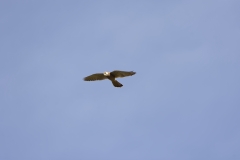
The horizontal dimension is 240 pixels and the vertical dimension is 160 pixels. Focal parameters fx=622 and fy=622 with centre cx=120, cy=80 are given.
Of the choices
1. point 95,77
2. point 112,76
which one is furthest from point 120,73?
point 95,77

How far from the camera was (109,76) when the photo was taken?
109ft

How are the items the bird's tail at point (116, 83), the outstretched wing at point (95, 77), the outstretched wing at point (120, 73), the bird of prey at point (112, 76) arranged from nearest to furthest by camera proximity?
the outstretched wing at point (120, 73) < the bird of prey at point (112, 76) < the bird's tail at point (116, 83) < the outstretched wing at point (95, 77)

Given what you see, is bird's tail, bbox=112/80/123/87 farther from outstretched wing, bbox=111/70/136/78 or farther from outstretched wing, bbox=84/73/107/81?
outstretched wing, bbox=84/73/107/81

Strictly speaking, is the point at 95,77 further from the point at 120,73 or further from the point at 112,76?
the point at 120,73

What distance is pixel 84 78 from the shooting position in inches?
1337

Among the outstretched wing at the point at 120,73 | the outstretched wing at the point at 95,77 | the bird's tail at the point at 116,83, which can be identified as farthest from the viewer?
the outstretched wing at the point at 95,77

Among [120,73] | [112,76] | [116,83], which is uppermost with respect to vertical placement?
[112,76]

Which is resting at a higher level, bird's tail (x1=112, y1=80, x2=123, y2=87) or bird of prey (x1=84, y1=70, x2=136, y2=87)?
bird of prey (x1=84, y1=70, x2=136, y2=87)

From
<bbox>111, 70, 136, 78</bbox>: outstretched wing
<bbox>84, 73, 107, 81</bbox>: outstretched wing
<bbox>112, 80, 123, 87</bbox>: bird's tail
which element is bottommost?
<bbox>112, 80, 123, 87</bbox>: bird's tail

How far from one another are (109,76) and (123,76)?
84cm

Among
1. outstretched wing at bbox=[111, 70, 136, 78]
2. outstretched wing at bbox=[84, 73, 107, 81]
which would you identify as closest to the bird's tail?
outstretched wing at bbox=[111, 70, 136, 78]

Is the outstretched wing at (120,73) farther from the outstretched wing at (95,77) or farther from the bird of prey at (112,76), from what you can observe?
the outstretched wing at (95,77)

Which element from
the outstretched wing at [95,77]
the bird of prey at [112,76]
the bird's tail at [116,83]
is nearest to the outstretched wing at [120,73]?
the bird of prey at [112,76]

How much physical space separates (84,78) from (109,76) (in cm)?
152
